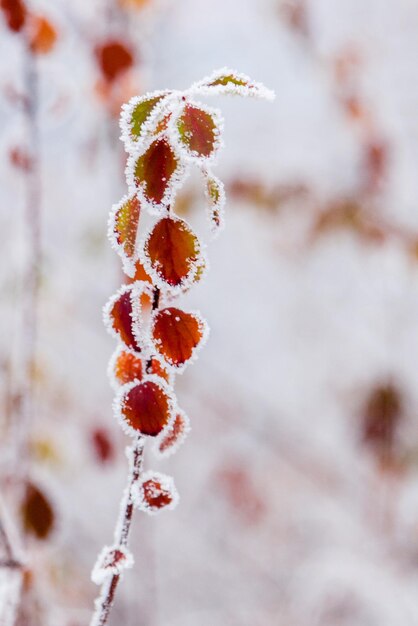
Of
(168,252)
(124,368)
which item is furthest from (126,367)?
(168,252)

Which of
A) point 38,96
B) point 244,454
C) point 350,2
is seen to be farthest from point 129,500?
point 350,2

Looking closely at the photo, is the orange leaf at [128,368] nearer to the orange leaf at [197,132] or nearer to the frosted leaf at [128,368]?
the frosted leaf at [128,368]

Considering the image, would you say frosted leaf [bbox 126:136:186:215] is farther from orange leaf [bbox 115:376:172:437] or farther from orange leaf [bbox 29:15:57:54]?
orange leaf [bbox 29:15:57:54]

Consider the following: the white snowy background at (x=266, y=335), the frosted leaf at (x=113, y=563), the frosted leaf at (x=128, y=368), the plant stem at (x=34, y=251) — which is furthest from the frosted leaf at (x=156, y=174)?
the white snowy background at (x=266, y=335)

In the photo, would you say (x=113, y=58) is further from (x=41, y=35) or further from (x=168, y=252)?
(x=168, y=252)

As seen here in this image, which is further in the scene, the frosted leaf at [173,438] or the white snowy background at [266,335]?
the white snowy background at [266,335]
